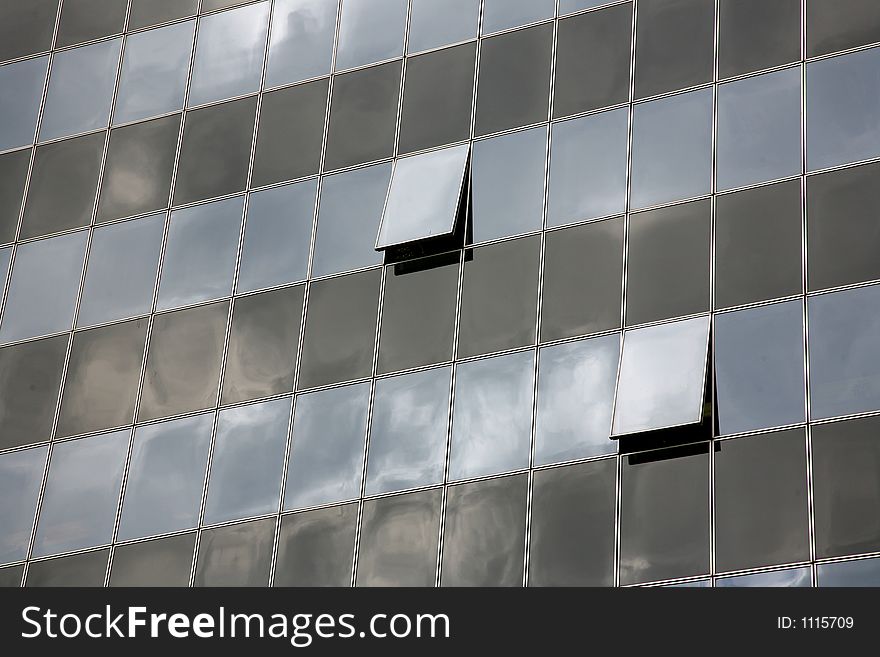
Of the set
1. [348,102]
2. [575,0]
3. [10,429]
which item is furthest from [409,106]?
[10,429]

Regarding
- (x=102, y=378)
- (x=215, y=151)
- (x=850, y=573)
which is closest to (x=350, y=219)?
(x=215, y=151)

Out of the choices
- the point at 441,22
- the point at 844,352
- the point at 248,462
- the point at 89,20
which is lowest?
the point at 248,462

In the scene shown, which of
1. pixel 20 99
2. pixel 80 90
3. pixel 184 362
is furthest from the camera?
pixel 20 99

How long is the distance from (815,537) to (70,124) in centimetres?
1929

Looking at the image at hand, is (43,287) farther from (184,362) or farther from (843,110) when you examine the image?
(843,110)

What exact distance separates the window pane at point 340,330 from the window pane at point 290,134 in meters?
2.98

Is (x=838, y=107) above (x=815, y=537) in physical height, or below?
above

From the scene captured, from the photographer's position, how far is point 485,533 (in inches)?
1323

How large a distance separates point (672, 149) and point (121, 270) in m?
11.5

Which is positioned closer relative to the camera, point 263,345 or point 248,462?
point 248,462

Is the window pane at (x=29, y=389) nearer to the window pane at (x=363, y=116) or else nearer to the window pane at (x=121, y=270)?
the window pane at (x=121, y=270)

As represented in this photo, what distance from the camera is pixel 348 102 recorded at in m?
39.2
